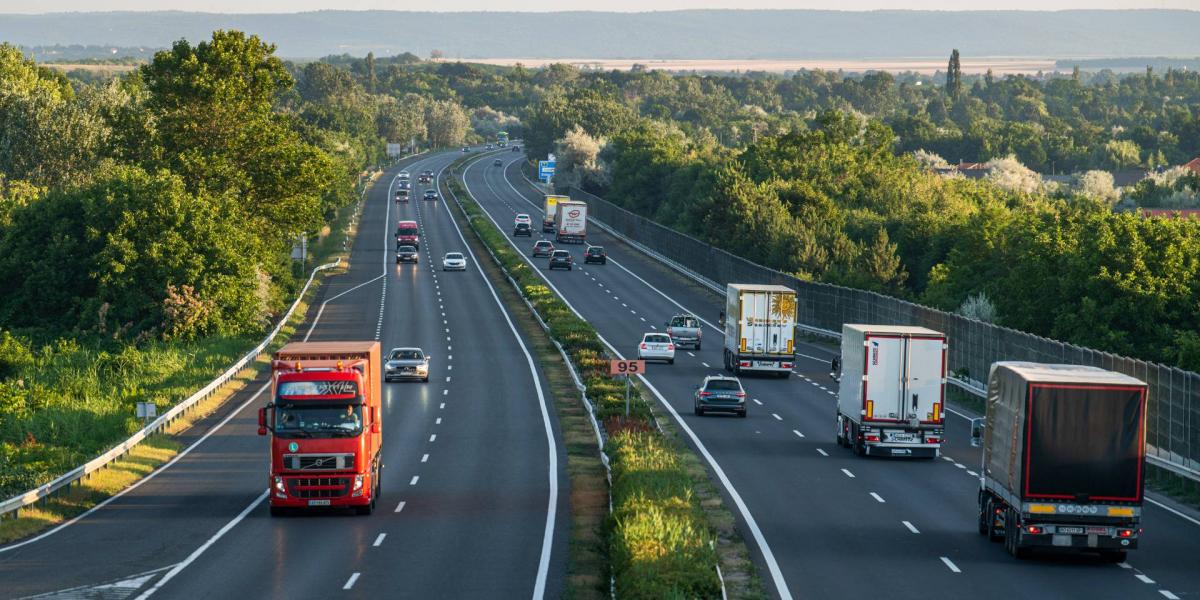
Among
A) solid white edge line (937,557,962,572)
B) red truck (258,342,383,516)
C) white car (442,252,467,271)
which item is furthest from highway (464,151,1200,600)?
white car (442,252,467,271)

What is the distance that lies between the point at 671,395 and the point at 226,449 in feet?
60.6

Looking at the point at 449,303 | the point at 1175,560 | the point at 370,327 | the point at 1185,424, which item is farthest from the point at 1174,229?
the point at 449,303

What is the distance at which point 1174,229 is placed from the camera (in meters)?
60.0

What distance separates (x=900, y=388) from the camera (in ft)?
135

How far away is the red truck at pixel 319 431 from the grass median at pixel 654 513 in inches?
212

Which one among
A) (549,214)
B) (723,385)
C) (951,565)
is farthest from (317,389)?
(549,214)

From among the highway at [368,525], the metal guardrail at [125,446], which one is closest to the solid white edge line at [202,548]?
the highway at [368,525]

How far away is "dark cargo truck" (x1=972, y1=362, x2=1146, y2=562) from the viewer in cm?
2636

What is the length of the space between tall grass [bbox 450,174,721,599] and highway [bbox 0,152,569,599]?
1.49 metres

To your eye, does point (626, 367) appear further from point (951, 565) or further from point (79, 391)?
point (79, 391)

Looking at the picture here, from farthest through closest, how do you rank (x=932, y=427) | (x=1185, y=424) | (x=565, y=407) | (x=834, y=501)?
(x=565, y=407) → (x=932, y=427) → (x=1185, y=424) → (x=834, y=501)

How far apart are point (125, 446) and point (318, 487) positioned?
1133 centimetres

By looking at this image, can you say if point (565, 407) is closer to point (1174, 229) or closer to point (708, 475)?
point (708, 475)

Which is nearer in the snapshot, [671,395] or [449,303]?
[671,395]
